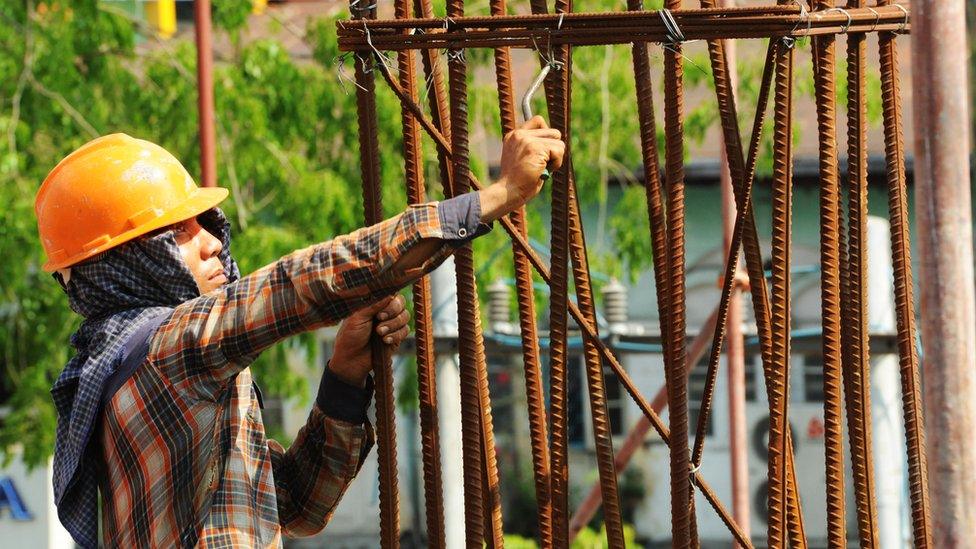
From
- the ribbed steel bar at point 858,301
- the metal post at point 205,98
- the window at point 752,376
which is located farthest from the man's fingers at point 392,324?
the window at point 752,376

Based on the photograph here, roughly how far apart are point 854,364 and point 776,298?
9.6 inches

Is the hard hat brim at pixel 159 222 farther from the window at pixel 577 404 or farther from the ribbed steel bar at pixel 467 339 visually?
the window at pixel 577 404

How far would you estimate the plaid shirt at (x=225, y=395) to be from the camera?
8.13 ft

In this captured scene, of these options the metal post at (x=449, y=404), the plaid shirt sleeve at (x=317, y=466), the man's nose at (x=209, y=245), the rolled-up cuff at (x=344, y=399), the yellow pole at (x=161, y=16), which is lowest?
the metal post at (x=449, y=404)

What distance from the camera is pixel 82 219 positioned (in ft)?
9.23

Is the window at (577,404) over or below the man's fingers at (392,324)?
below

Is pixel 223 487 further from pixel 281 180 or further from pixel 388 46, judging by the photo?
pixel 281 180

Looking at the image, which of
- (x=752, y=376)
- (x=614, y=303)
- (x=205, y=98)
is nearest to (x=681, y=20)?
(x=205, y=98)

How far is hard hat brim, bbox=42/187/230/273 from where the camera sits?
2.80 m

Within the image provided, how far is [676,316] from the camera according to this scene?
288 centimetres

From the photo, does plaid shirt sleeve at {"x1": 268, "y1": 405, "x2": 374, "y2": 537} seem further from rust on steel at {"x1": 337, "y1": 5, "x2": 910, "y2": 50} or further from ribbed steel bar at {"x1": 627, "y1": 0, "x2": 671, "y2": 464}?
rust on steel at {"x1": 337, "y1": 5, "x2": 910, "y2": 50}

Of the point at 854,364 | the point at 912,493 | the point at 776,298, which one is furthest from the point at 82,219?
the point at 912,493

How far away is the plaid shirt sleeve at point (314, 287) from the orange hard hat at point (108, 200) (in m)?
0.32

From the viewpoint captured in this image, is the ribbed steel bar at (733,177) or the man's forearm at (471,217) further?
the ribbed steel bar at (733,177)
